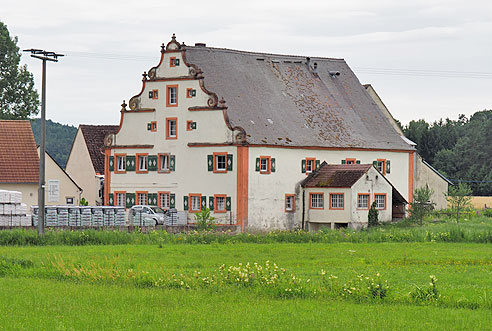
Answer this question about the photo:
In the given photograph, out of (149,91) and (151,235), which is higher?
(149,91)

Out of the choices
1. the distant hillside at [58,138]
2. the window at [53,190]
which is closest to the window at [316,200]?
the window at [53,190]

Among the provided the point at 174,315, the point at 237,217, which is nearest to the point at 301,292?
the point at 174,315

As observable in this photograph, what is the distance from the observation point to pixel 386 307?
971 inches

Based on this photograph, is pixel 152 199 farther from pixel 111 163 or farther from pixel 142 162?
pixel 111 163

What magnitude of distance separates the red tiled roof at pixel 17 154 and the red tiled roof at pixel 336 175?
1800cm

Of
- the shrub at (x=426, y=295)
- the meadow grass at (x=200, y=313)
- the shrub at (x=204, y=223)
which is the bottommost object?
the meadow grass at (x=200, y=313)

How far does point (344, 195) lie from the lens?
68.8m

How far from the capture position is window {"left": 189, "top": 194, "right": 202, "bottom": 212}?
68812mm

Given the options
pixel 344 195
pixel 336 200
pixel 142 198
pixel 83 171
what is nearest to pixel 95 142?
pixel 83 171

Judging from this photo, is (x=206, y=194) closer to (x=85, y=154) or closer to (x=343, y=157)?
(x=343, y=157)

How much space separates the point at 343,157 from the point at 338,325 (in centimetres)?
5324

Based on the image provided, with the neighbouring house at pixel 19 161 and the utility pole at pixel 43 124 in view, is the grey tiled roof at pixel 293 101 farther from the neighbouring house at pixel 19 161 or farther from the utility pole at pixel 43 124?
the utility pole at pixel 43 124

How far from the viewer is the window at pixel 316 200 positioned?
231ft

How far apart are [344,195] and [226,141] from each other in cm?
834
